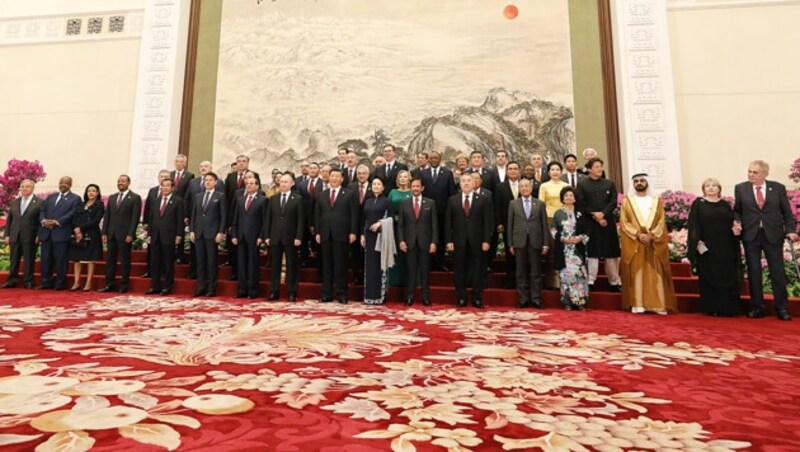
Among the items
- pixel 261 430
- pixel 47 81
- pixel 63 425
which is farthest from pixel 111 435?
pixel 47 81

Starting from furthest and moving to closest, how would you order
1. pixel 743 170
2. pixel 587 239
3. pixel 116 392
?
1. pixel 743 170
2. pixel 587 239
3. pixel 116 392

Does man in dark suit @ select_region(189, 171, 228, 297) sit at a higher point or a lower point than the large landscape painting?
lower

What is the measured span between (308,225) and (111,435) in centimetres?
444

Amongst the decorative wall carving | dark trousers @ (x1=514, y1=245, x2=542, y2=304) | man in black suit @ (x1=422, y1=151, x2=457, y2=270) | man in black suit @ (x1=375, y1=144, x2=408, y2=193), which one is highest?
the decorative wall carving

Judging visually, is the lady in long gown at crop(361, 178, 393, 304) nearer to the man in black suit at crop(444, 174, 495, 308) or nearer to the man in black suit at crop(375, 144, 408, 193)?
the man in black suit at crop(444, 174, 495, 308)

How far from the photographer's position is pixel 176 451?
3.64 feet

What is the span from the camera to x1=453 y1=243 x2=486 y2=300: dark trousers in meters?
4.81

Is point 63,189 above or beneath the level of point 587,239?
above

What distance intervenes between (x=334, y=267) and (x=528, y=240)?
7.05 feet

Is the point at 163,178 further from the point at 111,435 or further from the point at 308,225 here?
the point at 111,435

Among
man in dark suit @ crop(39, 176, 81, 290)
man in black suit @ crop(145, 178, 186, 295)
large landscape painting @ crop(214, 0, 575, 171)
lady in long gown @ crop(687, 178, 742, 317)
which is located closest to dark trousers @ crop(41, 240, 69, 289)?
man in dark suit @ crop(39, 176, 81, 290)

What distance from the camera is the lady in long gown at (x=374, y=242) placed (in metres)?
4.93

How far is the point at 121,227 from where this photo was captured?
5703mm

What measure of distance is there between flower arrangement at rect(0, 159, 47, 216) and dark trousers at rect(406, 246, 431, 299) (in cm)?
824
